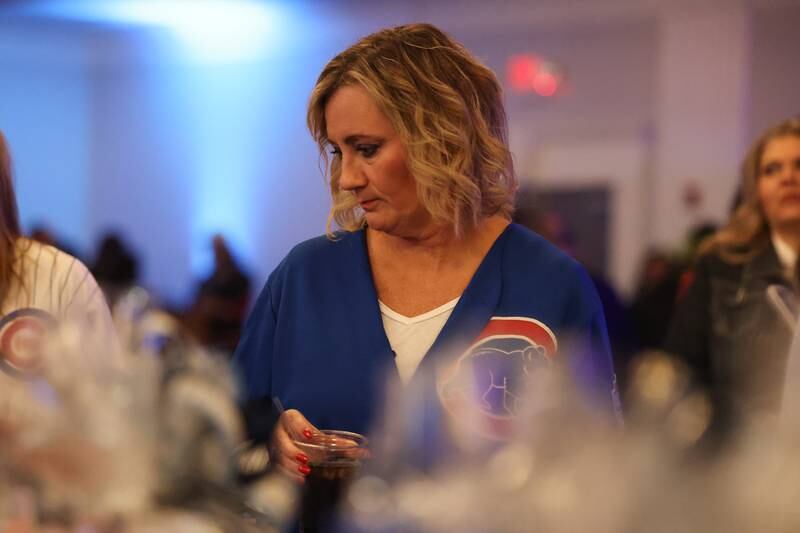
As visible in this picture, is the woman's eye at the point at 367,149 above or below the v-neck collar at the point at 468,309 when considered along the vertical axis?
above

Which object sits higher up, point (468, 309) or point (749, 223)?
point (468, 309)

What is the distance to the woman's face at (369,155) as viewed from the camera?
193 cm

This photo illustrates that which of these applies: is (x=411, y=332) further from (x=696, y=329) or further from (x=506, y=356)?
(x=696, y=329)

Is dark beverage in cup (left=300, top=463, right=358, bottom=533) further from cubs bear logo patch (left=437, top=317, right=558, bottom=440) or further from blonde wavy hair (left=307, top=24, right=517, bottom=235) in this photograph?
blonde wavy hair (left=307, top=24, right=517, bottom=235)

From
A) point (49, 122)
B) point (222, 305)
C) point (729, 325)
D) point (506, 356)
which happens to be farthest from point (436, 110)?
point (49, 122)

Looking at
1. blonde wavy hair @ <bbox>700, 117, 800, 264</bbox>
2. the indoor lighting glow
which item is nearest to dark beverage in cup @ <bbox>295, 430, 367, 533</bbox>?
blonde wavy hair @ <bbox>700, 117, 800, 264</bbox>

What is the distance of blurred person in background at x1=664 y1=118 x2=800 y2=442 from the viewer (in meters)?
3.05

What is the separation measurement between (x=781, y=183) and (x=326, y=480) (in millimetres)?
2150

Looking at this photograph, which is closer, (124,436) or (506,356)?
(124,436)

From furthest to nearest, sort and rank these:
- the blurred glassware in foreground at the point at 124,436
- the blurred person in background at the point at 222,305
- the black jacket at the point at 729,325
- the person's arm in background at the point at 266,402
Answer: the blurred person in background at the point at 222,305, the black jacket at the point at 729,325, the person's arm in background at the point at 266,402, the blurred glassware in foreground at the point at 124,436

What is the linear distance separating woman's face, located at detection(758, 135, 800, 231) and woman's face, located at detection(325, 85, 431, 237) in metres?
1.54

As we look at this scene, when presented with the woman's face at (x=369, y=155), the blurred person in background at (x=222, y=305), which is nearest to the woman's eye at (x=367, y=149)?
the woman's face at (x=369, y=155)

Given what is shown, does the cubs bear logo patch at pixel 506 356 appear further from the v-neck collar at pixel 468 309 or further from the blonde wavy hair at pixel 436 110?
the blonde wavy hair at pixel 436 110

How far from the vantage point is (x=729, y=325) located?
122 inches
